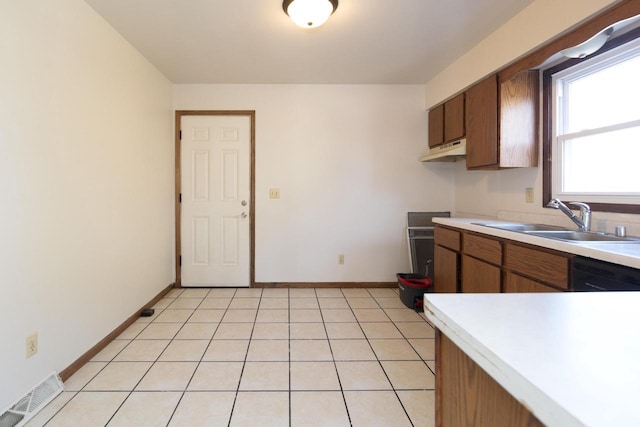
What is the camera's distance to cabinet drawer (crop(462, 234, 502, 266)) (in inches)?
73.4

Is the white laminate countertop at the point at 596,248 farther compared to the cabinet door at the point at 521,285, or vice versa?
the cabinet door at the point at 521,285

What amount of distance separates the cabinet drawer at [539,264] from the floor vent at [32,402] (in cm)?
267

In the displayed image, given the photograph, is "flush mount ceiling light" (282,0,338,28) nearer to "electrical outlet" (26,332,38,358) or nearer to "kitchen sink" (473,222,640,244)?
"kitchen sink" (473,222,640,244)

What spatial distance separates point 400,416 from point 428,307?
1.18 meters

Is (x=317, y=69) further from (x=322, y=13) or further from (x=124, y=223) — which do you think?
(x=124, y=223)

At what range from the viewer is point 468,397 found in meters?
0.57

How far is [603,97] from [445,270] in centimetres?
158

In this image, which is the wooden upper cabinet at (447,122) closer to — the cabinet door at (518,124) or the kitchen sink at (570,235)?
the cabinet door at (518,124)

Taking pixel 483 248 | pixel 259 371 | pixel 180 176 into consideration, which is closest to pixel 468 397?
pixel 259 371

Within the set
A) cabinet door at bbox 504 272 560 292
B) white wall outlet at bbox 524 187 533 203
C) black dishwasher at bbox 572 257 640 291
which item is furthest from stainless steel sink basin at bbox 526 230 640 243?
white wall outlet at bbox 524 187 533 203

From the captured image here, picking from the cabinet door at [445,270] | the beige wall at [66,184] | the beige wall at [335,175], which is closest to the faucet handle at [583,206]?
the cabinet door at [445,270]

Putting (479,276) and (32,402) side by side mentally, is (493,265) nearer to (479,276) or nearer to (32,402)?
(479,276)

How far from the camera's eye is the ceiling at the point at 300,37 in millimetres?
2027

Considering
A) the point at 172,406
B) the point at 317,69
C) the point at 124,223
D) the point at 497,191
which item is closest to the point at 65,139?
the point at 124,223
